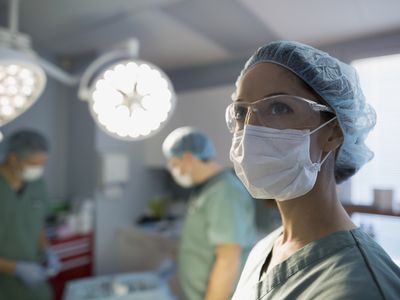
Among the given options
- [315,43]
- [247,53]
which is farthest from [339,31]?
[247,53]

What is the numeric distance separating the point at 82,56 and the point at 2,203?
138 centimetres

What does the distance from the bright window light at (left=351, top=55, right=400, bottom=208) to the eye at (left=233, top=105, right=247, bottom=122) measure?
1.02m

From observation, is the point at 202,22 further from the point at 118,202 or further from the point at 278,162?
the point at 118,202

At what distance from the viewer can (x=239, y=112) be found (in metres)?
0.76

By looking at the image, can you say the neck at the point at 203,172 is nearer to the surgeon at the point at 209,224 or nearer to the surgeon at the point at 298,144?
the surgeon at the point at 209,224

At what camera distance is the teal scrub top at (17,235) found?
1740 mm

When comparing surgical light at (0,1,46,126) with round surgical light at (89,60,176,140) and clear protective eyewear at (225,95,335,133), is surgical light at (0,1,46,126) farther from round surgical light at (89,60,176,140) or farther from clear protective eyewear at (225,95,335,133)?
clear protective eyewear at (225,95,335,133)

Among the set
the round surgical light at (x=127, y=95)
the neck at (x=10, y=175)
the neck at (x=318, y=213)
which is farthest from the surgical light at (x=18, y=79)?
the neck at (x=10, y=175)

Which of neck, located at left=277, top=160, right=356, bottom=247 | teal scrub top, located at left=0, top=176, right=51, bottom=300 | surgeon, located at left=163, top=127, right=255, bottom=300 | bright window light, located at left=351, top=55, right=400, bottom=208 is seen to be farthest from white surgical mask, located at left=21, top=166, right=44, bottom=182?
bright window light, located at left=351, top=55, right=400, bottom=208

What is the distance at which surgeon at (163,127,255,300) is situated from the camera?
133 cm

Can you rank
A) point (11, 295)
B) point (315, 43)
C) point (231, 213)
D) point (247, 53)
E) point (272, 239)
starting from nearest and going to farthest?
1. point (272, 239)
2. point (231, 213)
3. point (11, 295)
4. point (315, 43)
5. point (247, 53)

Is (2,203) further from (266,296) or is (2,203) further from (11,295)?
(266,296)

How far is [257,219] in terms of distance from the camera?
8.48ft

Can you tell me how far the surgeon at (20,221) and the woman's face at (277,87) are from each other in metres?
1.49
